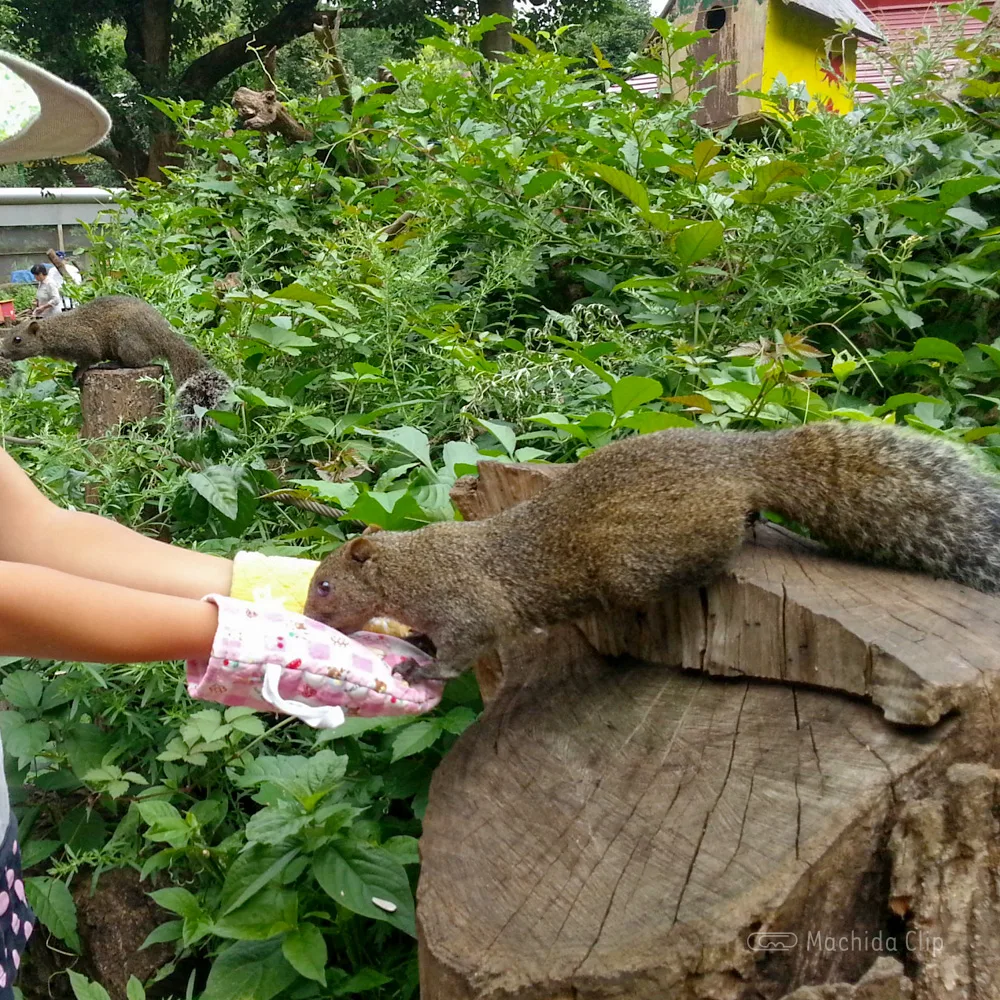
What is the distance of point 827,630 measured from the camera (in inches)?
60.9

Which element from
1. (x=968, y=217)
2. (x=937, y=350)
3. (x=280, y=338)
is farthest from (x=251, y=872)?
(x=968, y=217)

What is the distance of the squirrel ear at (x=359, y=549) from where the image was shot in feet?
8.04

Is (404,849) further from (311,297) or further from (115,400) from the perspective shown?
(115,400)

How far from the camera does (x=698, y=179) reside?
382 centimetres

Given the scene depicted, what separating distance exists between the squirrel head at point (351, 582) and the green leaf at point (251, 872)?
607 millimetres

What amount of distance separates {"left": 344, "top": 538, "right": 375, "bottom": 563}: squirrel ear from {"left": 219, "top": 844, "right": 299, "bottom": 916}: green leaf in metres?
0.74

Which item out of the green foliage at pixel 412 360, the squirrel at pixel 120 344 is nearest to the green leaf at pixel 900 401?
the green foliage at pixel 412 360

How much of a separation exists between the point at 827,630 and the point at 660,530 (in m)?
0.54

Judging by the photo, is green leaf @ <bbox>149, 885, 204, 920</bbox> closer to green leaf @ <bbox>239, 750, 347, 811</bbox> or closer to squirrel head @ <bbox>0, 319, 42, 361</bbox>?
green leaf @ <bbox>239, 750, 347, 811</bbox>

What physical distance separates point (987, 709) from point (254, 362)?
3.22m

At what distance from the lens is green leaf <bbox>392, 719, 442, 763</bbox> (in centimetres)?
205

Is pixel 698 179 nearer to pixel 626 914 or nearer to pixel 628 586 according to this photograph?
pixel 628 586

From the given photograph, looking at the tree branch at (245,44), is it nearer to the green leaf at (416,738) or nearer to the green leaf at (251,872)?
the green leaf at (416,738)

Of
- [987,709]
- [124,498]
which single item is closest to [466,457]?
[124,498]
